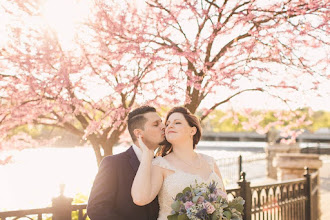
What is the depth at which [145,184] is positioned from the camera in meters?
3.29

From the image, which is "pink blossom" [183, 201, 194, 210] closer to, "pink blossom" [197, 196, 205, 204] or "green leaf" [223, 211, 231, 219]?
"pink blossom" [197, 196, 205, 204]

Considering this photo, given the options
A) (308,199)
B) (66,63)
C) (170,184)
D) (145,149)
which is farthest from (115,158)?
(308,199)

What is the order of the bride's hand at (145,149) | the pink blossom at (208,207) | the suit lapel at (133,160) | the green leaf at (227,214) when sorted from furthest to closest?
the suit lapel at (133,160), the bride's hand at (145,149), the green leaf at (227,214), the pink blossom at (208,207)

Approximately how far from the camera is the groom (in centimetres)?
331

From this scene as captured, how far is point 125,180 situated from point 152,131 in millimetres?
524

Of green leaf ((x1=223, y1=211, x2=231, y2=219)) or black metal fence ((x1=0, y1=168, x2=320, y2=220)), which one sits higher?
green leaf ((x1=223, y1=211, x2=231, y2=219))

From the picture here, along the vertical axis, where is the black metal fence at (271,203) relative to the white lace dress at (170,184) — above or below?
below

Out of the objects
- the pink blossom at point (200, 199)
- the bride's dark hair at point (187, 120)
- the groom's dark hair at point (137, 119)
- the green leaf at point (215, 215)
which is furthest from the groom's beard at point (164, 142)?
the green leaf at point (215, 215)

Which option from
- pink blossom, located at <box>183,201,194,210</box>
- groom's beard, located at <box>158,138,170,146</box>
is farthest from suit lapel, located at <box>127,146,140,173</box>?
pink blossom, located at <box>183,201,194,210</box>

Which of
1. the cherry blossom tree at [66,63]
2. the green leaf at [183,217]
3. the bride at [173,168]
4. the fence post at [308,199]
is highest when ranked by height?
the cherry blossom tree at [66,63]

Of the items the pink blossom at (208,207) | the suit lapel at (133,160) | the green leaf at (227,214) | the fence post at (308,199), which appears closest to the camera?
the pink blossom at (208,207)

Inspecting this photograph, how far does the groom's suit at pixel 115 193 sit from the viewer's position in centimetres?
330

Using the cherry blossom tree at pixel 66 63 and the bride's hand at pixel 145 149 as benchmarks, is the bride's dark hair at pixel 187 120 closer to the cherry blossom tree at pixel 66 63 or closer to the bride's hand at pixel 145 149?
the bride's hand at pixel 145 149

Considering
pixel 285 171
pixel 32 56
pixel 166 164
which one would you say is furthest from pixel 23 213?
pixel 285 171
